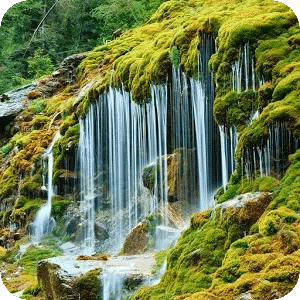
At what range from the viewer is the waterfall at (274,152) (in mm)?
9549

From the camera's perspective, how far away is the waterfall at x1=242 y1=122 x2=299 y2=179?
31.3 feet

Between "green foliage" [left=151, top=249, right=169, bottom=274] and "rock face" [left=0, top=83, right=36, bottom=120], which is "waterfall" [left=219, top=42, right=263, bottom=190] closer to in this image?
"green foliage" [left=151, top=249, right=169, bottom=274]

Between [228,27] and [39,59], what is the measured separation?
1860cm

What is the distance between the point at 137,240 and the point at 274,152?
560cm

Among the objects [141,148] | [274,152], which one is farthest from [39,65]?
[274,152]

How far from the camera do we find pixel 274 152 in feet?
31.8

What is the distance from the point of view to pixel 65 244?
54.5 ft

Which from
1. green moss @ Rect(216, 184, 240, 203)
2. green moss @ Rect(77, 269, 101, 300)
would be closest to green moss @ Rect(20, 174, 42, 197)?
green moss @ Rect(77, 269, 101, 300)

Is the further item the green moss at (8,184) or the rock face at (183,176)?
the green moss at (8,184)

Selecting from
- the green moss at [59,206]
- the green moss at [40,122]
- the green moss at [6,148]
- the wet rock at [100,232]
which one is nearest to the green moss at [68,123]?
the green moss at [59,206]

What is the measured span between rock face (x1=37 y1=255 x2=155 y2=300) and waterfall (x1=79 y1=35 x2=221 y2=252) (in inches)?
116

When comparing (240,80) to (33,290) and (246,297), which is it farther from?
(33,290)

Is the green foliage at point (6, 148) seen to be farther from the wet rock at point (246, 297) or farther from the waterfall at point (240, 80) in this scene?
the wet rock at point (246, 297)

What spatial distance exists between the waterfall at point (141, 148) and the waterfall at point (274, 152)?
374 centimetres
